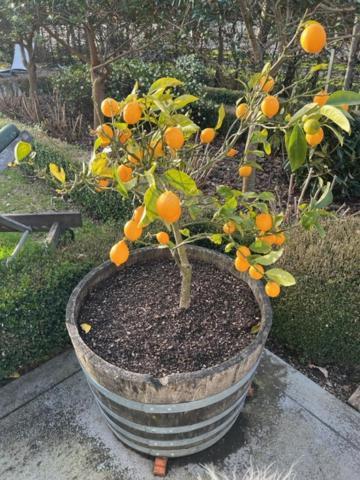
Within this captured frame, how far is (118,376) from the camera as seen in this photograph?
1.58 m

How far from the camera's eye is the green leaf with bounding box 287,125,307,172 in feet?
3.51

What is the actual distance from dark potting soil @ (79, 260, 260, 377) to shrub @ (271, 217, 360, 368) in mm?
501

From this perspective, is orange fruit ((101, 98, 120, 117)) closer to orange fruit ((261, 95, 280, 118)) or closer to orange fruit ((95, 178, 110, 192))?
orange fruit ((95, 178, 110, 192))

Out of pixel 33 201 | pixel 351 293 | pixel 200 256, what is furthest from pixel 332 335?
pixel 33 201

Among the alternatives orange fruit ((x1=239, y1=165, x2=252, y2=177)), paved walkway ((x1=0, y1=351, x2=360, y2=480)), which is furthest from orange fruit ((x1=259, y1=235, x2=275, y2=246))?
paved walkway ((x1=0, y1=351, x2=360, y2=480))

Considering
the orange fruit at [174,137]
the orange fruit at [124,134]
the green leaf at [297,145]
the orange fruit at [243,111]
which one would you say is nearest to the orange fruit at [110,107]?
the orange fruit at [124,134]

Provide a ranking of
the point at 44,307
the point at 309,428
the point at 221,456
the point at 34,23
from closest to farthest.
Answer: the point at 221,456
the point at 309,428
the point at 44,307
the point at 34,23

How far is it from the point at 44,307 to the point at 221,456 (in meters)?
1.28

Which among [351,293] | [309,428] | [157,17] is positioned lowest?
[309,428]

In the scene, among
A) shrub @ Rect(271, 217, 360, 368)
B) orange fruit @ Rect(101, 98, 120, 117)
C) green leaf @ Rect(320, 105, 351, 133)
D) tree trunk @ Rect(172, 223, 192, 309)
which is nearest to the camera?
green leaf @ Rect(320, 105, 351, 133)

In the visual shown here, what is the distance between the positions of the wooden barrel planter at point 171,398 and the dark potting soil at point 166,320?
0.11m

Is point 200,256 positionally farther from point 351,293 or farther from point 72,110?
point 72,110

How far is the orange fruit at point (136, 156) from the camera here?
1.44 metres

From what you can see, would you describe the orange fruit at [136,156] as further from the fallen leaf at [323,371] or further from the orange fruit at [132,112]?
the fallen leaf at [323,371]
